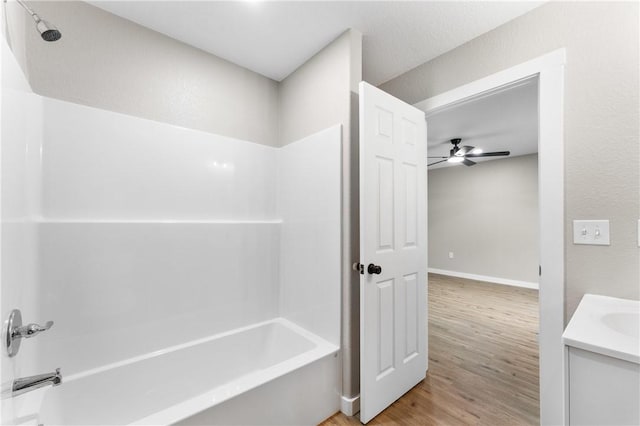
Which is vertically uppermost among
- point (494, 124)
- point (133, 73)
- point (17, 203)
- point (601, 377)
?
point (494, 124)

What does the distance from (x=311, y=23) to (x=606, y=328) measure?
2079 mm

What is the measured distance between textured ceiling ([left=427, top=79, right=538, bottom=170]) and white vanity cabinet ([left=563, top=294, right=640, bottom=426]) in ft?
6.54

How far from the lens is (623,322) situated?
1106 millimetres

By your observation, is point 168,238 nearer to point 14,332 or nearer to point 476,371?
point 14,332

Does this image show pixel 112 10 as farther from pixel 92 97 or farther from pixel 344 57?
pixel 344 57

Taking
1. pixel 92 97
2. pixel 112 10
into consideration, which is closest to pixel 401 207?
pixel 92 97

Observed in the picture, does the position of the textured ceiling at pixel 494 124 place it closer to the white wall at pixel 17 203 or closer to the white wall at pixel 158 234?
the white wall at pixel 158 234

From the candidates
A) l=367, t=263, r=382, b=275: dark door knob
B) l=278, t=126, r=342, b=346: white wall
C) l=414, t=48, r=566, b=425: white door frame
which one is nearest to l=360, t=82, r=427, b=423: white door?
l=367, t=263, r=382, b=275: dark door knob

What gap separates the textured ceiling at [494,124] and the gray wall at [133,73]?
1670 millimetres

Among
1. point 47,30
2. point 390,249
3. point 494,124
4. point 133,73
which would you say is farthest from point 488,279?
point 47,30

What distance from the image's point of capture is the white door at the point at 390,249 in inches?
64.8

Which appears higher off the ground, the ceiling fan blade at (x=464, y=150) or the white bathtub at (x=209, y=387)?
the ceiling fan blade at (x=464, y=150)

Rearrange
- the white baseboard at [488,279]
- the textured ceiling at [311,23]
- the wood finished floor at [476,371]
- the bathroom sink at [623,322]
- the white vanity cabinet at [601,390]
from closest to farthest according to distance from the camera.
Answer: the white vanity cabinet at [601,390] < the bathroom sink at [623,322] < the textured ceiling at [311,23] < the wood finished floor at [476,371] < the white baseboard at [488,279]

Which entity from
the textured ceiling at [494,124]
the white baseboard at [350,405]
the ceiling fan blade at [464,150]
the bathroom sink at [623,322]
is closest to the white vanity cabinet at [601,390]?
the bathroom sink at [623,322]
